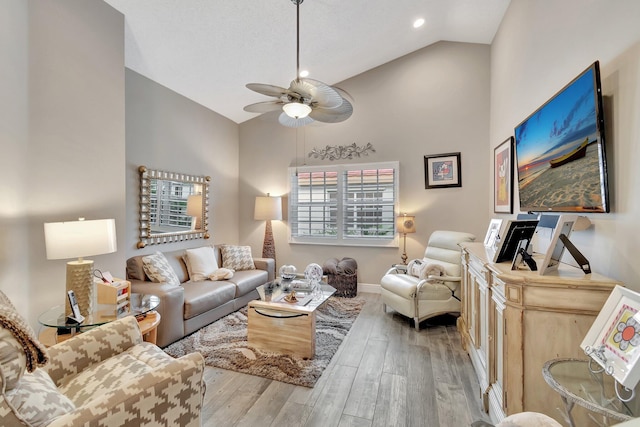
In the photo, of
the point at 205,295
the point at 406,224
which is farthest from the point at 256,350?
the point at 406,224

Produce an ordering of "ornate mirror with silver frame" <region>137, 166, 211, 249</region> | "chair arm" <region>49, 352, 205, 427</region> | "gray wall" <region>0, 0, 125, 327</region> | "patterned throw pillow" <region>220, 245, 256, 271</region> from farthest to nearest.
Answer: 1. "patterned throw pillow" <region>220, 245, 256, 271</region>
2. "ornate mirror with silver frame" <region>137, 166, 211, 249</region>
3. "gray wall" <region>0, 0, 125, 327</region>
4. "chair arm" <region>49, 352, 205, 427</region>

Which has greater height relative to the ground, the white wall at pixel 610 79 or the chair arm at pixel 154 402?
the white wall at pixel 610 79

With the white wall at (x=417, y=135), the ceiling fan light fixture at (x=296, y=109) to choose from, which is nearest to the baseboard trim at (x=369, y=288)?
the white wall at (x=417, y=135)

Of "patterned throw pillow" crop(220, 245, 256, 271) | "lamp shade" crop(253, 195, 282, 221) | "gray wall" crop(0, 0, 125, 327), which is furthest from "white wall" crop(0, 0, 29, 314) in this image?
"lamp shade" crop(253, 195, 282, 221)

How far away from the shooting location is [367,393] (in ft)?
6.97

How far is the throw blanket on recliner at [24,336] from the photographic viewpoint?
79cm

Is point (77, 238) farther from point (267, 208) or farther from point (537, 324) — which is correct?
point (267, 208)

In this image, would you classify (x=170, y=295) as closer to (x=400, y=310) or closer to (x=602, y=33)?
(x=400, y=310)

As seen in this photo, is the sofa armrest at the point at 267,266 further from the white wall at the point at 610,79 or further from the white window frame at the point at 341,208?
the white wall at the point at 610,79

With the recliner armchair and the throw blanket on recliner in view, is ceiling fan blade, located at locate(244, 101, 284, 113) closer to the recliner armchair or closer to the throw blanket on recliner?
the throw blanket on recliner

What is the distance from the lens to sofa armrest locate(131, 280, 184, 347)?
2.71 meters

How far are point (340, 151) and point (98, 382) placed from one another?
4178mm

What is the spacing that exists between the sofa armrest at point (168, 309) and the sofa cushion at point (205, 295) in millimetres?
100

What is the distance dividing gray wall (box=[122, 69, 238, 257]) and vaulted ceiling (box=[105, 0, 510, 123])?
213 mm
